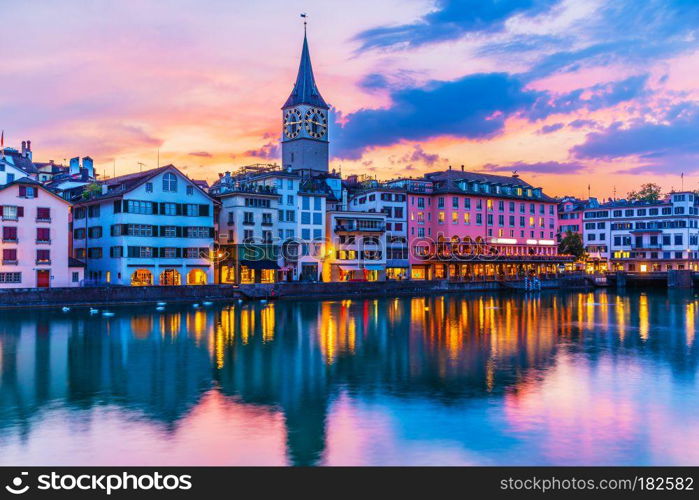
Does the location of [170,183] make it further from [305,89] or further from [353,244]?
[305,89]

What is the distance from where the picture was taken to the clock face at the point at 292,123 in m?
129

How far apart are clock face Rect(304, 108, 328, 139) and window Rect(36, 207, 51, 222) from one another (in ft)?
202

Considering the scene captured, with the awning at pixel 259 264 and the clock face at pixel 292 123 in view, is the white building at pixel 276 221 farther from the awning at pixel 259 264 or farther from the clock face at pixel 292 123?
the clock face at pixel 292 123

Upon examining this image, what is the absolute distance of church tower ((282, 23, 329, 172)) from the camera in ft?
420

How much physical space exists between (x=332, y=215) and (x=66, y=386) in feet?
244

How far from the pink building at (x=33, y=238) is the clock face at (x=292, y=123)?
59.4 m

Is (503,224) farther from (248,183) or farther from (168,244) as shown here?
(168,244)

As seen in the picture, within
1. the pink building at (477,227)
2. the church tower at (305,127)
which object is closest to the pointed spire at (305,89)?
the church tower at (305,127)

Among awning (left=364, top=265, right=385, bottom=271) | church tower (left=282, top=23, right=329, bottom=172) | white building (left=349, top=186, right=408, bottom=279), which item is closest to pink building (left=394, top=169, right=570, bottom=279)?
white building (left=349, top=186, right=408, bottom=279)

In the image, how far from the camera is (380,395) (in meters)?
30.2

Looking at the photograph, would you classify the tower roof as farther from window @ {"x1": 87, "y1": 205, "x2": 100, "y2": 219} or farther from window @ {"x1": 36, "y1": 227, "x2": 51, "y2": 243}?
window @ {"x1": 36, "y1": 227, "x2": 51, "y2": 243}

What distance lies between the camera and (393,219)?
369 feet

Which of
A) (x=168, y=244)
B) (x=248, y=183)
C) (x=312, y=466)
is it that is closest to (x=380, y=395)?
(x=312, y=466)

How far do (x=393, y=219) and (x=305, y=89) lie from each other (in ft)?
113
